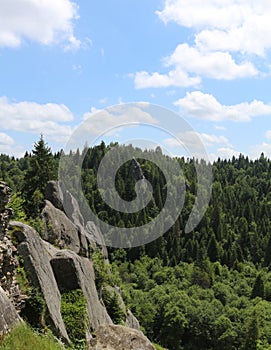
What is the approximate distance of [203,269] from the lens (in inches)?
4235

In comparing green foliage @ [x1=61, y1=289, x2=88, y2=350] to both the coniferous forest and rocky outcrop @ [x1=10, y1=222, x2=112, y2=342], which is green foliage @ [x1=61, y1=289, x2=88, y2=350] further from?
the coniferous forest

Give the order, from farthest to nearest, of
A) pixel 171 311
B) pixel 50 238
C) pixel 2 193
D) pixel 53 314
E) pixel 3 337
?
pixel 171 311
pixel 50 238
pixel 53 314
pixel 2 193
pixel 3 337

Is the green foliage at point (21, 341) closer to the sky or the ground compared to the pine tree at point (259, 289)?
closer to the sky

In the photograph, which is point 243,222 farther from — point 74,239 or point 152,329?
point 74,239

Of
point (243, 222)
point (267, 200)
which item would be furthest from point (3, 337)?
point (267, 200)

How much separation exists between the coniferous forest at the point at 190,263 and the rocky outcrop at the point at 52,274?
20.9 feet

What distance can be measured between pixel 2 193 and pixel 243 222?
14028 centimetres

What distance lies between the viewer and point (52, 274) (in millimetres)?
18625

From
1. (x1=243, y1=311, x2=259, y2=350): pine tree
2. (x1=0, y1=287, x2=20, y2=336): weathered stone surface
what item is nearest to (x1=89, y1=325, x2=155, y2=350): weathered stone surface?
(x1=0, y1=287, x2=20, y2=336): weathered stone surface

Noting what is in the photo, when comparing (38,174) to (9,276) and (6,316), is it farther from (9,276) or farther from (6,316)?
(6,316)

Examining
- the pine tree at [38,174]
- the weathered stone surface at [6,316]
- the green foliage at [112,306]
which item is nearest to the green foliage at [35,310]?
the weathered stone surface at [6,316]

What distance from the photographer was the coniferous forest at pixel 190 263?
63594mm

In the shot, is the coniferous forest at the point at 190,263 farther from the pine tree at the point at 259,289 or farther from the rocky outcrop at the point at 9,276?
the rocky outcrop at the point at 9,276

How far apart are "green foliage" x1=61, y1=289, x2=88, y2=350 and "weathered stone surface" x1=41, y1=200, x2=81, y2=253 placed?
31.4 feet
